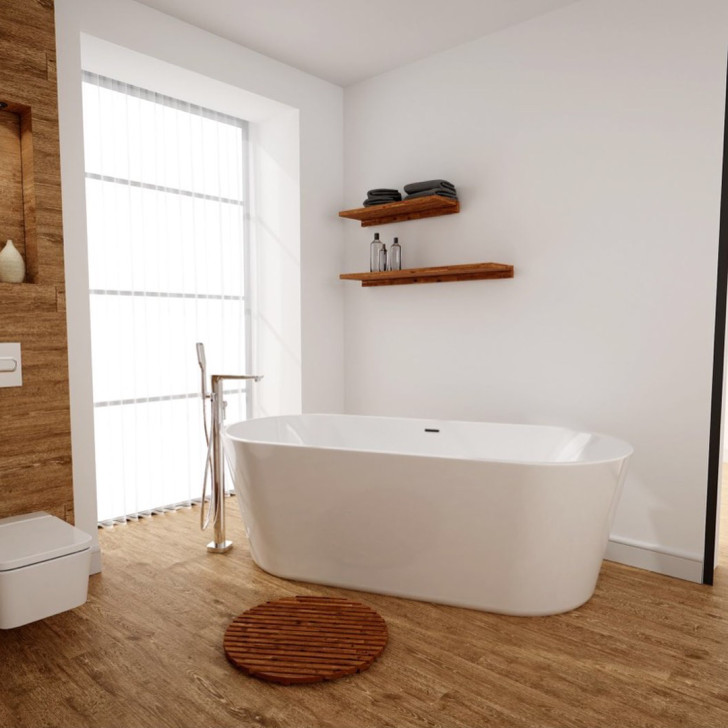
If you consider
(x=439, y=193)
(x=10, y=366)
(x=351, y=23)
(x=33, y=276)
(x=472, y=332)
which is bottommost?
(x=10, y=366)

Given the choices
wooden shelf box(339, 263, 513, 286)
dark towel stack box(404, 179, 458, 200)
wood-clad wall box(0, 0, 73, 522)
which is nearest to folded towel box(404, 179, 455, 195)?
dark towel stack box(404, 179, 458, 200)

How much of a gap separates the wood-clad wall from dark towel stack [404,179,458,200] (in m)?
1.85

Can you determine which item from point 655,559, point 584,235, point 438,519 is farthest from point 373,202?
point 655,559

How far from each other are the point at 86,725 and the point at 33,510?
1.19 meters

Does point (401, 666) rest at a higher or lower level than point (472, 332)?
lower

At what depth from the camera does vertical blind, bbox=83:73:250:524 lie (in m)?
3.47

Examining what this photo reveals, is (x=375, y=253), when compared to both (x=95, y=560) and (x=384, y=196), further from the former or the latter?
(x=95, y=560)

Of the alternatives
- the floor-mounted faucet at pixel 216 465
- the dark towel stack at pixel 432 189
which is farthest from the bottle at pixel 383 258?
the floor-mounted faucet at pixel 216 465

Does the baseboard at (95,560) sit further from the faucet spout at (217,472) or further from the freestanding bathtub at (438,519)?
the freestanding bathtub at (438,519)

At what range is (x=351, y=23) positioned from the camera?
3.32 m

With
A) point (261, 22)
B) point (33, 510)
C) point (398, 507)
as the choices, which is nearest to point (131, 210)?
point (261, 22)

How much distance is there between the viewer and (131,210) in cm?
358

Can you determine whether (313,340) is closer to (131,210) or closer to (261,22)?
(131,210)

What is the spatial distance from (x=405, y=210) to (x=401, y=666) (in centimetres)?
254
